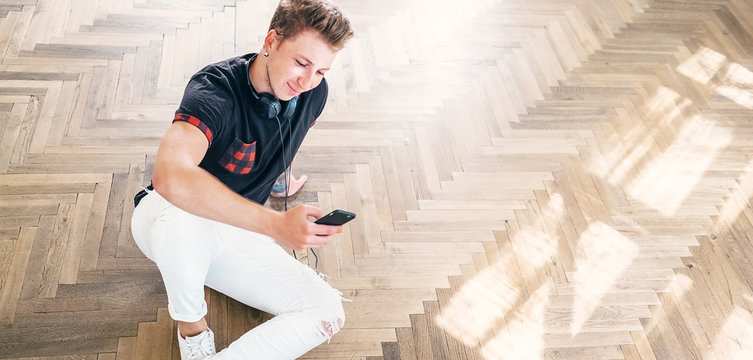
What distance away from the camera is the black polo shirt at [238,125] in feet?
5.63

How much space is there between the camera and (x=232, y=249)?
2.00 metres

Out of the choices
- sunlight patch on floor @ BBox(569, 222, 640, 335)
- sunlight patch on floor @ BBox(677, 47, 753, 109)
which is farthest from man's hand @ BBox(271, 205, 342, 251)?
sunlight patch on floor @ BBox(677, 47, 753, 109)

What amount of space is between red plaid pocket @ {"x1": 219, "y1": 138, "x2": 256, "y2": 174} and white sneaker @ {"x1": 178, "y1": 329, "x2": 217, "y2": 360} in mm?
519

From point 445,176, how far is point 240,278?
1048 millimetres

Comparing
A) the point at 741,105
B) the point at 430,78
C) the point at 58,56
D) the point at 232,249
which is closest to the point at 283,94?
the point at 232,249

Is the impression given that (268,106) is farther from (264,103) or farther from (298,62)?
(298,62)

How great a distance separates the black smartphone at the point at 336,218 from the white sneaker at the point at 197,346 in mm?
606

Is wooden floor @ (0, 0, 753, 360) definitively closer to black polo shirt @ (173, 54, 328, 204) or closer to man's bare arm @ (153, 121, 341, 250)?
black polo shirt @ (173, 54, 328, 204)

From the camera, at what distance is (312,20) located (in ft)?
5.60

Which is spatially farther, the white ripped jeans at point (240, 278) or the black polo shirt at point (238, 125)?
the white ripped jeans at point (240, 278)

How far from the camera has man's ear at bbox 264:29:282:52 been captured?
1.76 metres

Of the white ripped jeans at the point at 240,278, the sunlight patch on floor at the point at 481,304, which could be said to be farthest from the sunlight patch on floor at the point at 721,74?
the white ripped jeans at the point at 240,278

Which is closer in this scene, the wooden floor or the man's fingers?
the man's fingers

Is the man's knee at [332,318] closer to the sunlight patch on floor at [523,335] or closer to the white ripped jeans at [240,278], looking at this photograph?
the white ripped jeans at [240,278]
